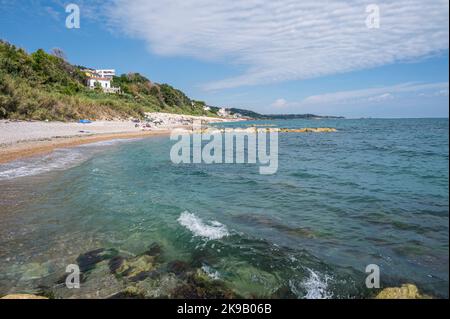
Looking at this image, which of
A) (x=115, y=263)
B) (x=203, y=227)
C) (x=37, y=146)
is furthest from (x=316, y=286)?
(x=37, y=146)

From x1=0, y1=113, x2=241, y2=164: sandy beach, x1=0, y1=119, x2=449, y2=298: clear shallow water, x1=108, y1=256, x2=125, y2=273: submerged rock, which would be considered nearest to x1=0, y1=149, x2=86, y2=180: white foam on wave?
x1=0, y1=119, x2=449, y2=298: clear shallow water

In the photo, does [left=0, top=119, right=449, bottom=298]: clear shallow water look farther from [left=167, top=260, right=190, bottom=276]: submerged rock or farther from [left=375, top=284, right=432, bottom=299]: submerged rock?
[left=375, top=284, right=432, bottom=299]: submerged rock

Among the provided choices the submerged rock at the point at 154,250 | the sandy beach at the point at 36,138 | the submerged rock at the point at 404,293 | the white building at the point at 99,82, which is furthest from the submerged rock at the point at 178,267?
the white building at the point at 99,82

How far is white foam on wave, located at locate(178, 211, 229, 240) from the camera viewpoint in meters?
6.58

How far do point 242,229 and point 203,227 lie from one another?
3.35ft

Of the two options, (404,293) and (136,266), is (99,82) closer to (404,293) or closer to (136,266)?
(136,266)

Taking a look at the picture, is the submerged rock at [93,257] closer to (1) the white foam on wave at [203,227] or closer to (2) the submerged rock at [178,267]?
(2) the submerged rock at [178,267]

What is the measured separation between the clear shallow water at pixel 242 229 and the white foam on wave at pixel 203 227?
0.03 metres

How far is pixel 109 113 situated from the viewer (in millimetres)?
53438

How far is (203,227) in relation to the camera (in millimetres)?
7074

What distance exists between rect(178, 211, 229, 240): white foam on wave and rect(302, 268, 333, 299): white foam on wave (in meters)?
2.36

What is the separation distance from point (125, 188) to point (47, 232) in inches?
187
